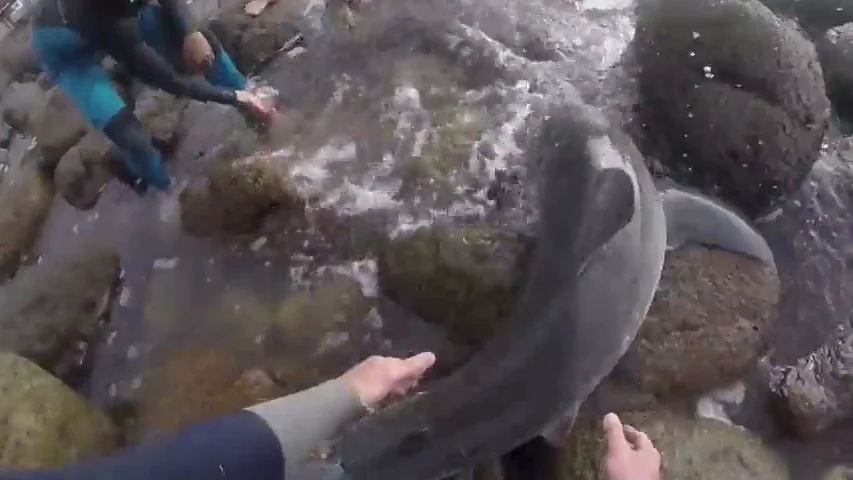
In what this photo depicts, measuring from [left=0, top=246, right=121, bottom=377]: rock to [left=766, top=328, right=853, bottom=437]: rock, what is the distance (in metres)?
2.80

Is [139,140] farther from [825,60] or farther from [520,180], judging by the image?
[825,60]

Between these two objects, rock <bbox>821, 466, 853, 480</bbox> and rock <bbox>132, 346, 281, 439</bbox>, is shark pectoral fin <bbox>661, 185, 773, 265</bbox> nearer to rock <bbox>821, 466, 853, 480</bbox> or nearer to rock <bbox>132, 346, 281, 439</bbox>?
rock <bbox>821, 466, 853, 480</bbox>

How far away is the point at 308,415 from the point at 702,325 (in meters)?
1.50

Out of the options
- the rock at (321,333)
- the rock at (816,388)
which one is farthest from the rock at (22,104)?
the rock at (816,388)

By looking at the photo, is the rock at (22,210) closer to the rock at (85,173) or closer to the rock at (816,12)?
the rock at (85,173)

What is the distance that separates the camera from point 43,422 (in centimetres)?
239

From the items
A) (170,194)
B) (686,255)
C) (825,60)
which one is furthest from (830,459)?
(170,194)

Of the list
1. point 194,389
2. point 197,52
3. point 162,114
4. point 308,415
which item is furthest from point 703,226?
point 162,114

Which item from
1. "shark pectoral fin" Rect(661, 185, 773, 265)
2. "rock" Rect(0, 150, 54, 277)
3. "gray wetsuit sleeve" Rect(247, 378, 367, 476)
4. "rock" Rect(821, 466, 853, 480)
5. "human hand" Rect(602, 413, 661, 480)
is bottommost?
"rock" Rect(821, 466, 853, 480)

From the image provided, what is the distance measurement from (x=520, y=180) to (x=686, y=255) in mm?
712

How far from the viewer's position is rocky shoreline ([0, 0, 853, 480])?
248 centimetres

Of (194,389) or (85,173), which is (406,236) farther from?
(85,173)

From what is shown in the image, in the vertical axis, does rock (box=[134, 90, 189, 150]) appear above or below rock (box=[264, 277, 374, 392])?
above

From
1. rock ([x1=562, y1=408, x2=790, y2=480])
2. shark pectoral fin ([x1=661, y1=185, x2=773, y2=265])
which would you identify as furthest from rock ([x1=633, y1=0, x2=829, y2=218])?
rock ([x1=562, y1=408, x2=790, y2=480])
